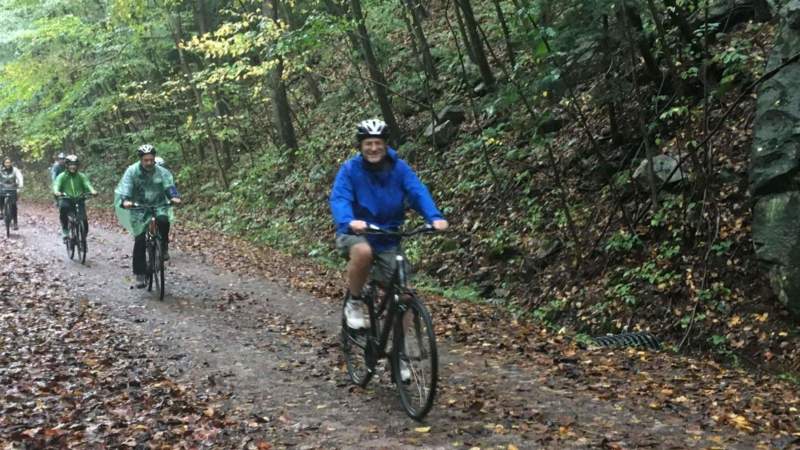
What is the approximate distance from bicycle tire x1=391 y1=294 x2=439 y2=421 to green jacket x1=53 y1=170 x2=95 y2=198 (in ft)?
37.1

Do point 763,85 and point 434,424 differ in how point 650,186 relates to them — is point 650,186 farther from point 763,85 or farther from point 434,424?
Result: point 434,424

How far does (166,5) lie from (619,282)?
18482 mm

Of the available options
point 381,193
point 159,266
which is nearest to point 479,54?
point 159,266

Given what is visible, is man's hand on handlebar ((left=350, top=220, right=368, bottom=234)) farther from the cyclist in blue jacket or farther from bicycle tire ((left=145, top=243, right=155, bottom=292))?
bicycle tire ((left=145, top=243, right=155, bottom=292))

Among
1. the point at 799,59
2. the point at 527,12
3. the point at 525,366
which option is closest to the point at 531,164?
the point at 527,12

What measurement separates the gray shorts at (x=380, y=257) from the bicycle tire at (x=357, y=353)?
0.65 meters

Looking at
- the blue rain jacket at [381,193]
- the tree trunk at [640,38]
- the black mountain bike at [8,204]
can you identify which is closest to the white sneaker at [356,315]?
the blue rain jacket at [381,193]

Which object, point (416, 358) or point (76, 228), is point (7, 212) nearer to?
point (76, 228)

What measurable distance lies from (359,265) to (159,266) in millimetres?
6384

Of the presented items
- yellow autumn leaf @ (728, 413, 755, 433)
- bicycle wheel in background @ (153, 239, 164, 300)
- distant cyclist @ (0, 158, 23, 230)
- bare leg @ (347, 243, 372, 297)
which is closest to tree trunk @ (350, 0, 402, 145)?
bicycle wheel in background @ (153, 239, 164, 300)

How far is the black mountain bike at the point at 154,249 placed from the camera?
11.2 metres

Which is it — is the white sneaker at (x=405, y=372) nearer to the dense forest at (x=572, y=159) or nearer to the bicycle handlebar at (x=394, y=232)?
the bicycle handlebar at (x=394, y=232)

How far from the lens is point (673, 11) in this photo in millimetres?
10078

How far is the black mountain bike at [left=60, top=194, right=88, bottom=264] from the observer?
14.9 metres
